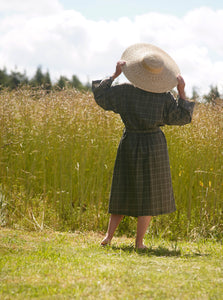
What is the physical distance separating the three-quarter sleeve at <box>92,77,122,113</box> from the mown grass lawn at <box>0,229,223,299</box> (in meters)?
1.18

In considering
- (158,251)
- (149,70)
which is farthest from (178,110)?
(158,251)

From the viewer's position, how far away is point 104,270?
9.17ft

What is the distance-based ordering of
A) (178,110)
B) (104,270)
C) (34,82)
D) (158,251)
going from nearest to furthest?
1. (104,270)
2. (178,110)
3. (158,251)
4. (34,82)

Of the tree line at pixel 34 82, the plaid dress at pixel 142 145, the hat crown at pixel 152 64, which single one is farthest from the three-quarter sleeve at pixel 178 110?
the tree line at pixel 34 82

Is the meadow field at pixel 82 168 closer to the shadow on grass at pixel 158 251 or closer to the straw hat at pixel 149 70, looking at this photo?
the shadow on grass at pixel 158 251

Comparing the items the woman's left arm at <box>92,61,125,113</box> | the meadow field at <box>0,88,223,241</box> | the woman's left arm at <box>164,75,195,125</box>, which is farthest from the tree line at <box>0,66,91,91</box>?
the woman's left arm at <box>164,75,195,125</box>

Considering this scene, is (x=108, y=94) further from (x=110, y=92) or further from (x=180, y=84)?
(x=180, y=84)

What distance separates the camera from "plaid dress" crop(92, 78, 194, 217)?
3.46 metres

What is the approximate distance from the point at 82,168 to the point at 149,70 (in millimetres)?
1486

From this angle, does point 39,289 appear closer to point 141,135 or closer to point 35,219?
point 141,135

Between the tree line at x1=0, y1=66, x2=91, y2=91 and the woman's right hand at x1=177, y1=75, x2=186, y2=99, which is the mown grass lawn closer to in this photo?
the woman's right hand at x1=177, y1=75, x2=186, y2=99

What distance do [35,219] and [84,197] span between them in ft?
1.86

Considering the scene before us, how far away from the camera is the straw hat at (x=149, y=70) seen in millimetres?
3438

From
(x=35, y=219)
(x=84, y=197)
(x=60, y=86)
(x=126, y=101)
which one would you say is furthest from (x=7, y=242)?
(x=60, y=86)
